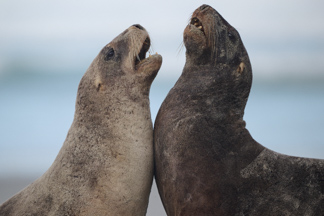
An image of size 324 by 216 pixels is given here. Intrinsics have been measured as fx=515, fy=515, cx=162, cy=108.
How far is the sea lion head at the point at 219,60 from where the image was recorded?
188 inches

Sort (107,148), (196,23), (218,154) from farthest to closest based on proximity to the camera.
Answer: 1. (196,23)
2. (107,148)
3. (218,154)

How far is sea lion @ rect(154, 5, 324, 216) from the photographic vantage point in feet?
14.4

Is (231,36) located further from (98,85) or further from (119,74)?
(98,85)

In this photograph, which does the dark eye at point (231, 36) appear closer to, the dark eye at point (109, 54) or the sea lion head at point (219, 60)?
the sea lion head at point (219, 60)

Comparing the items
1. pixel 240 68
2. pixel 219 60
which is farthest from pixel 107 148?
pixel 240 68

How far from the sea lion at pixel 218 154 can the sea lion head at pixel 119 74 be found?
31 cm

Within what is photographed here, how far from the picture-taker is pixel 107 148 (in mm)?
4625

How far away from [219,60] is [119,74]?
951 mm

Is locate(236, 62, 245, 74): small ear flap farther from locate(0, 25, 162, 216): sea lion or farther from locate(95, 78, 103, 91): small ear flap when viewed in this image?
locate(95, 78, 103, 91): small ear flap

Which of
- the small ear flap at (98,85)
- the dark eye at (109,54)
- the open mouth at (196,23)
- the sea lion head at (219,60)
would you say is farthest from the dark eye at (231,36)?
the small ear flap at (98,85)

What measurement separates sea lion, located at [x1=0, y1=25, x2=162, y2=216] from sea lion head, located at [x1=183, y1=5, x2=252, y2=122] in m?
0.37

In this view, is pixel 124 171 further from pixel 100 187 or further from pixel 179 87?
pixel 179 87

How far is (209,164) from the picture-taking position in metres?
4.44

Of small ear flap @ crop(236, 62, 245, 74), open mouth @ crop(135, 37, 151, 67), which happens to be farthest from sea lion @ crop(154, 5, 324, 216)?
open mouth @ crop(135, 37, 151, 67)
